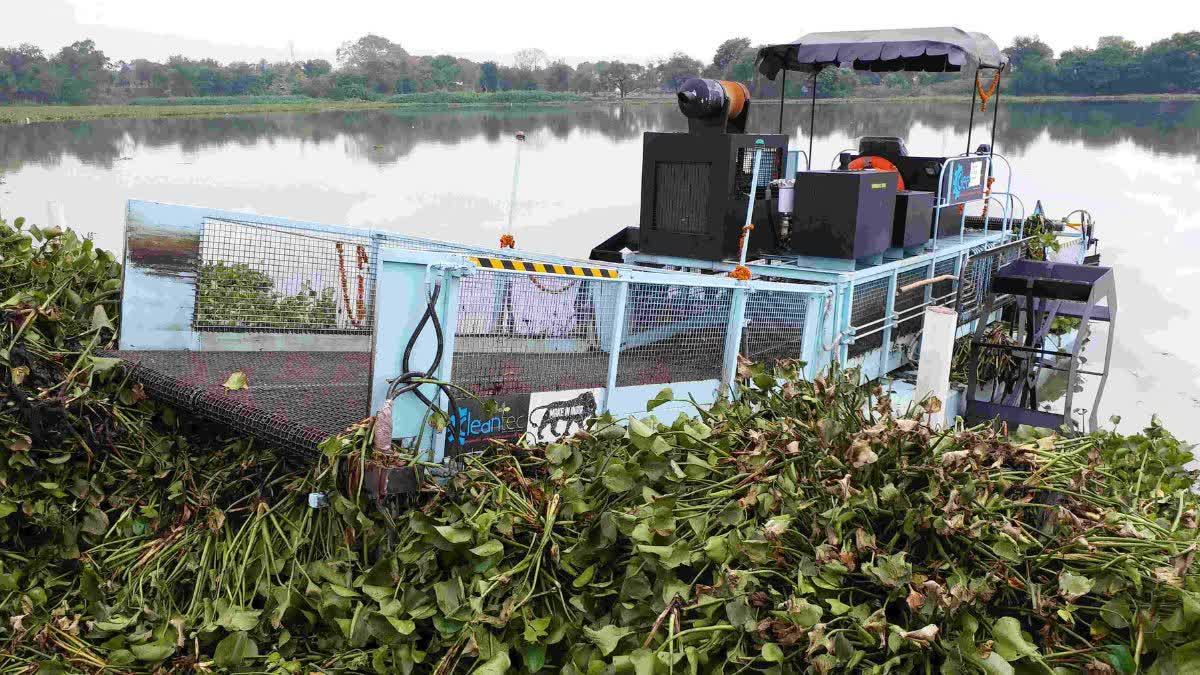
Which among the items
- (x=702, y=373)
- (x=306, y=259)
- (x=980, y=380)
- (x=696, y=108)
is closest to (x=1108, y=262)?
(x=980, y=380)

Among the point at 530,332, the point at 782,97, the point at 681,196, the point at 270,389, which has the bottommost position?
the point at 270,389

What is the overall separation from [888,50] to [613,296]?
4806 mm

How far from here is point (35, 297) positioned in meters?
5.45

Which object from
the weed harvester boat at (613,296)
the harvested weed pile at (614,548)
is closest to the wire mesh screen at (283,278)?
the weed harvester boat at (613,296)

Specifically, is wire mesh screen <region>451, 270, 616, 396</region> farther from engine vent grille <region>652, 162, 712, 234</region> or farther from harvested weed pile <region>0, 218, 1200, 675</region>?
engine vent grille <region>652, 162, 712, 234</region>

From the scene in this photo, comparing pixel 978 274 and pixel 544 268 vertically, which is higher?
pixel 544 268

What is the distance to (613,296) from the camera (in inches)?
208

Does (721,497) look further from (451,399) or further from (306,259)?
(306,259)

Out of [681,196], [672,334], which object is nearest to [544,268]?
[672,334]

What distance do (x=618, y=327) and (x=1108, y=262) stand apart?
693 inches

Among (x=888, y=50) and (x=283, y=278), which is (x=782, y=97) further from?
(x=283, y=278)

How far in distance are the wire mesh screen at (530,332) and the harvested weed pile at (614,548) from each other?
1.35 ft

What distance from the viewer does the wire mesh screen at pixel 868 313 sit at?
7346 millimetres

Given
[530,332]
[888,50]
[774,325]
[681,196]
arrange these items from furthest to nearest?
[888,50] < [681,196] < [774,325] < [530,332]
